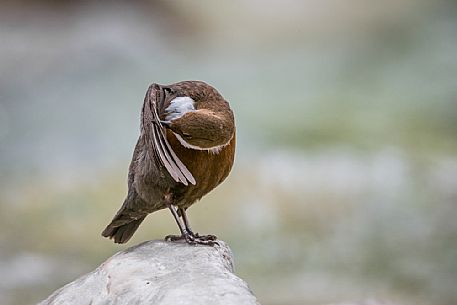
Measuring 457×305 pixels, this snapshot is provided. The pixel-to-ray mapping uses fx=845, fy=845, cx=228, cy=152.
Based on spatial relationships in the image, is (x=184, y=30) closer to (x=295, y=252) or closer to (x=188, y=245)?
(x=295, y=252)

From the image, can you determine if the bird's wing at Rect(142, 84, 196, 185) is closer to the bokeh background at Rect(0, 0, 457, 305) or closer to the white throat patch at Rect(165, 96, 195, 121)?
the white throat patch at Rect(165, 96, 195, 121)

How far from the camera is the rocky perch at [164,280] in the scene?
7.45 feet

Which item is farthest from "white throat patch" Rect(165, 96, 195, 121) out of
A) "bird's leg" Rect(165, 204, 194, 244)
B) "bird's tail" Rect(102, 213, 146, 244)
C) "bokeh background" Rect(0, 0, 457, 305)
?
"bokeh background" Rect(0, 0, 457, 305)

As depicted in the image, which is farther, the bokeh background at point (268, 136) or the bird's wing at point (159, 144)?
the bokeh background at point (268, 136)

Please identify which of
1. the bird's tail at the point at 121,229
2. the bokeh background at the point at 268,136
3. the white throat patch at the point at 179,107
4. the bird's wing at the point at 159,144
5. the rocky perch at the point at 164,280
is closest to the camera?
the rocky perch at the point at 164,280

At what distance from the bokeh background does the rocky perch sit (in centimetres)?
183

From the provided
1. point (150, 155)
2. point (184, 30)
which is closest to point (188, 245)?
point (150, 155)

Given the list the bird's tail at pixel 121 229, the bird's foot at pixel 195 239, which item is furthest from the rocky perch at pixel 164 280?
the bird's tail at pixel 121 229

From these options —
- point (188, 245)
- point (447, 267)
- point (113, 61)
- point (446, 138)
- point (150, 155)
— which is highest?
point (113, 61)

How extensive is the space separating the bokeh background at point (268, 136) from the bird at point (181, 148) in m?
1.67

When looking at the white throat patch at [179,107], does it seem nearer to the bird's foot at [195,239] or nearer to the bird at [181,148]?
the bird at [181,148]

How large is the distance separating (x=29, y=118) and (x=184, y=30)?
1.10 m

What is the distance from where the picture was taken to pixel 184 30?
5316 mm

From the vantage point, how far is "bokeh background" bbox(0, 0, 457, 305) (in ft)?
15.6
